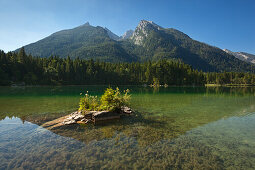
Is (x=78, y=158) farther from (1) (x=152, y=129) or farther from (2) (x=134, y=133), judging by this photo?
(1) (x=152, y=129)

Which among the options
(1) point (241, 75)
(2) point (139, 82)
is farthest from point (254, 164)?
(1) point (241, 75)

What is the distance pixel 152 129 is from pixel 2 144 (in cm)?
1179

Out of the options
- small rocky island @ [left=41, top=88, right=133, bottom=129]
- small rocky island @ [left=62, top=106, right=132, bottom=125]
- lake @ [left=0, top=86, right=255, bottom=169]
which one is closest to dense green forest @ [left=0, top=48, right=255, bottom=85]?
small rocky island @ [left=41, top=88, right=133, bottom=129]

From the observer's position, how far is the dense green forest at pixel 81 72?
4365 inches

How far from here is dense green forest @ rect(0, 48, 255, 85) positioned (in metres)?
111

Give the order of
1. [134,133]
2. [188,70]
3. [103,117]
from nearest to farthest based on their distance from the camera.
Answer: [134,133] < [103,117] < [188,70]

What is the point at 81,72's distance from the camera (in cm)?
13012

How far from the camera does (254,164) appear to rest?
805cm

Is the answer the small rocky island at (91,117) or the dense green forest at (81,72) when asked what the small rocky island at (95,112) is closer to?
the small rocky island at (91,117)

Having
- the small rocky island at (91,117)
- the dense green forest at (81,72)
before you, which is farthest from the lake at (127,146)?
the dense green forest at (81,72)

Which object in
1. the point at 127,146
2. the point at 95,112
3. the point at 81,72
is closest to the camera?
the point at 127,146

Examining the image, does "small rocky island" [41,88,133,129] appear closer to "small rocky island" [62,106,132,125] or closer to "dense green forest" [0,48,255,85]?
"small rocky island" [62,106,132,125]

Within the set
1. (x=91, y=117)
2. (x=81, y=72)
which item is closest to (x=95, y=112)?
(x=91, y=117)

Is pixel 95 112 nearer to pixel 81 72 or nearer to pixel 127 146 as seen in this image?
pixel 127 146
